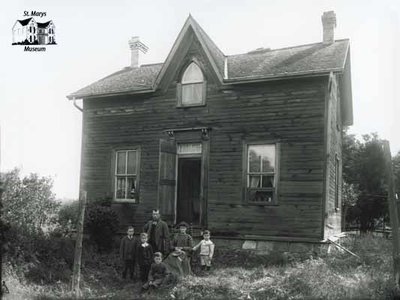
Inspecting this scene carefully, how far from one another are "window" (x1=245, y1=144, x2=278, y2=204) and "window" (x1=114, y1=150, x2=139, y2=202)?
430cm

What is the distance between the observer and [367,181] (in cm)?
3450

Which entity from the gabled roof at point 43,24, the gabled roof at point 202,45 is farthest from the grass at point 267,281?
the gabled roof at point 43,24

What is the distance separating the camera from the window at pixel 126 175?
16.9 metres

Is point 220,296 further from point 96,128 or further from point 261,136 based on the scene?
point 96,128

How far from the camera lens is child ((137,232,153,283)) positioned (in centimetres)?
1223

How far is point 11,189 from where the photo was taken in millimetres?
14492

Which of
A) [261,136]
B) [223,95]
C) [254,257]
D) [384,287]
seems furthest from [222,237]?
[384,287]

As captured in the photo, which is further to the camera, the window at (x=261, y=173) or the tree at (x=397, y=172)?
the tree at (x=397, y=172)

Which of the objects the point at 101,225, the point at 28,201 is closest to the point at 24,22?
the point at 28,201

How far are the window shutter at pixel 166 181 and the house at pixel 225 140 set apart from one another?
34mm

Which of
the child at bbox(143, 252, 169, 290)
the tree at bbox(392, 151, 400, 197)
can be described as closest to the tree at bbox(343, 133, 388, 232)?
the tree at bbox(392, 151, 400, 197)

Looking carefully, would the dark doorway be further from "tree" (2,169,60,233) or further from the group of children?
"tree" (2,169,60,233)

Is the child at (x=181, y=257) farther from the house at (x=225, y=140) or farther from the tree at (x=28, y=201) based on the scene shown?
the tree at (x=28, y=201)

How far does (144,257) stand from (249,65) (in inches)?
305
